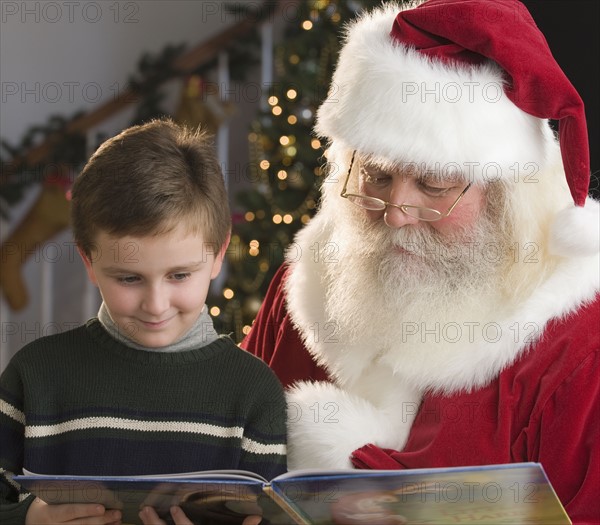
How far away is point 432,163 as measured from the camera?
1.75 meters

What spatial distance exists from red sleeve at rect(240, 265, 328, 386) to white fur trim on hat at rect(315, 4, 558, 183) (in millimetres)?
541

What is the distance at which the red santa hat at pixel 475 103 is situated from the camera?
171cm

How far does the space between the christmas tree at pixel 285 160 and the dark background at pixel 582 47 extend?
0.82 m

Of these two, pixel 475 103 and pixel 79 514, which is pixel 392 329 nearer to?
pixel 475 103

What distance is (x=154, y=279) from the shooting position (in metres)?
1.55

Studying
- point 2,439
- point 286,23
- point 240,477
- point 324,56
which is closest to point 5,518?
point 2,439

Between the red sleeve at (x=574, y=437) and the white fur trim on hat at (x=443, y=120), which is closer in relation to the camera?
the red sleeve at (x=574, y=437)

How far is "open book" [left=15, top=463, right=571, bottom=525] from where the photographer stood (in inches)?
50.8

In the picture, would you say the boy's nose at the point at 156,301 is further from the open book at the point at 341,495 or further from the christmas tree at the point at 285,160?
the christmas tree at the point at 285,160

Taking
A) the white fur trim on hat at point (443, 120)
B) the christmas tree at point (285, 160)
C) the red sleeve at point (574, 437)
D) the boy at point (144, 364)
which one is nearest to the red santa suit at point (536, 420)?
the red sleeve at point (574, 437)

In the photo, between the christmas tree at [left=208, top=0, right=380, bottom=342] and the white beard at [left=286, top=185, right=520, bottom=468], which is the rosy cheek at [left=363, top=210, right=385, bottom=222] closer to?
the white beard at [left=286, top=185, right=520, bottom=468]

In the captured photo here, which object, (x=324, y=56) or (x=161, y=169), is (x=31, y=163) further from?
(x=161, y=169)

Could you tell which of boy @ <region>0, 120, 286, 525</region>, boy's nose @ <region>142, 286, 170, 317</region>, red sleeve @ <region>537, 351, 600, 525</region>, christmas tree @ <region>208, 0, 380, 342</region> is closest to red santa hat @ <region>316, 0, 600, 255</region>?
red sleeve @ <region>537, 351, 600, 525</region>

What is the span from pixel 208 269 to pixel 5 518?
56cm
